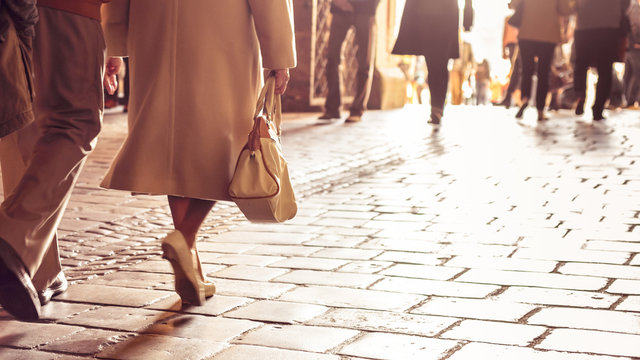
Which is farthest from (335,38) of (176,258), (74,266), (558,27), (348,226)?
(176,258)

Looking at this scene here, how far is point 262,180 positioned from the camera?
318cm

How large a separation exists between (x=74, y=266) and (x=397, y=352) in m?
1.86

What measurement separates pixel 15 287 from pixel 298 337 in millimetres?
912

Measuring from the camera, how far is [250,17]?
3426mm

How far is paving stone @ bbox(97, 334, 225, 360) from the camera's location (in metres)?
2.81

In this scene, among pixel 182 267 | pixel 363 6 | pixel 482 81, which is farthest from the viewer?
pixel 482 81

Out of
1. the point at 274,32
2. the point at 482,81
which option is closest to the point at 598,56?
the point at 274,32

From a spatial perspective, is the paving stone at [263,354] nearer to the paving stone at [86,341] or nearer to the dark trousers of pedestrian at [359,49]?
the paving stone at [86,341]

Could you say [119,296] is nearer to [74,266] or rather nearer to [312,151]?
[74,266]

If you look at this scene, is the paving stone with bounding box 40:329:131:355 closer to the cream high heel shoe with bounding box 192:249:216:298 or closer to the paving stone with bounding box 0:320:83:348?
the paving stone with bounding box 0:320:83:348

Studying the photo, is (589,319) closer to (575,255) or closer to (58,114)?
(575,255)

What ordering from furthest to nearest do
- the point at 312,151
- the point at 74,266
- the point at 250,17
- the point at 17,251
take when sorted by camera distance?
the point at 312,151
the point at 74,266
the point at 250,17
the point at 17,251

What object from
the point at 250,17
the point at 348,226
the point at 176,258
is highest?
the point at 250,17

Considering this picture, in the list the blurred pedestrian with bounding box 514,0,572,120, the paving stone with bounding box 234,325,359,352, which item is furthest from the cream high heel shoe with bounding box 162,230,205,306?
the blurred pedestrian with bounding box 514,0,572,120
